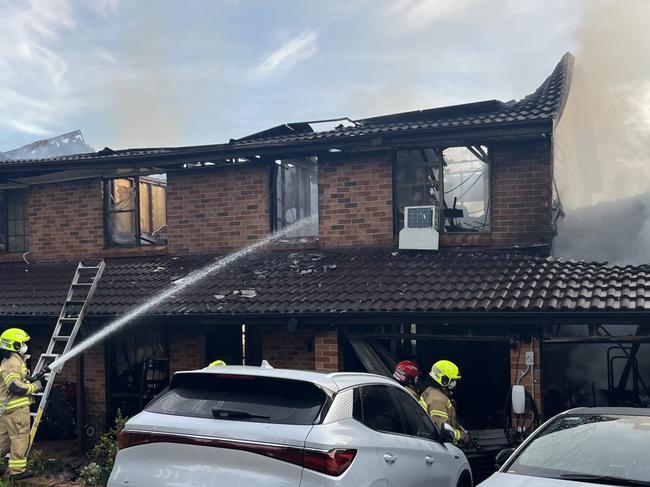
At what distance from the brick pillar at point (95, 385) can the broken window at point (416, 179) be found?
5.63 meters

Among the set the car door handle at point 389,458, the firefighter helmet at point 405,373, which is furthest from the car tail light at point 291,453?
the firefighter helmet at point 405,373

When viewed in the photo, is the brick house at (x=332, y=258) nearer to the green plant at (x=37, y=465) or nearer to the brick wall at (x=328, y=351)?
the brick wall at (x=328, y=351)

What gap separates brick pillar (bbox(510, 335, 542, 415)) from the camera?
7.97 meters

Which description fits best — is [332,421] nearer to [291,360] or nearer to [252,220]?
[291,360]

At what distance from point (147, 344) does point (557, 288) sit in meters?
7.03

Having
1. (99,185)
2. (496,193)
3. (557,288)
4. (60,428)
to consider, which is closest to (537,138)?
(496,193)

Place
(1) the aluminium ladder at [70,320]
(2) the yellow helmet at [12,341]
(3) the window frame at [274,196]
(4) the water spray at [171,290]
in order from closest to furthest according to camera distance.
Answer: (2) the yellow helmet at [12,341] → (1) the aluminium ladder at [70,320] → (4) the water spray at [171,290] → (3) the window frame at [274,196]

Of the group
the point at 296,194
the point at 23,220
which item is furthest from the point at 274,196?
the point at 23,220

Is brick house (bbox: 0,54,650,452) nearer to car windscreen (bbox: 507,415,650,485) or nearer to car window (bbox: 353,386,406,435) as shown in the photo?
car windscreen (bbox: 507,415,650,485)

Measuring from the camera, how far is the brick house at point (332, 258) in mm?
8242

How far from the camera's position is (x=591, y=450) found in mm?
4336

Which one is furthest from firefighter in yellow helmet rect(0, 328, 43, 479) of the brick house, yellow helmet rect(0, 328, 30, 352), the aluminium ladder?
the brick house

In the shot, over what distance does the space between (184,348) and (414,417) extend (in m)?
6.25

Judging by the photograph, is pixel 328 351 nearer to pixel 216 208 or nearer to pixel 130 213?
pixel 216 208
